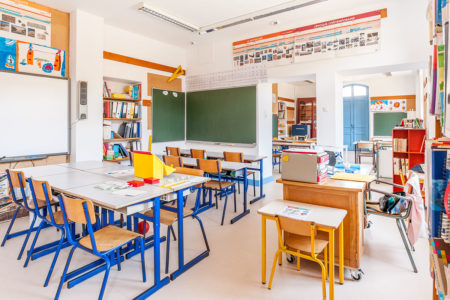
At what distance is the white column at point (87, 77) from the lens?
452 cm

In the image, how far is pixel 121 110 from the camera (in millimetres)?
5277

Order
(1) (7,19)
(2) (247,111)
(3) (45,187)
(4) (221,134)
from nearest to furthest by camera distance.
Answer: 1. (3) (45,187)
2. (1) (7,19)
3. (2) (247,111)
4. (4) (221,134)

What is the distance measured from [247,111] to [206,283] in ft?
14.1

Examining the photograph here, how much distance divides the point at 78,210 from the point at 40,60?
354 cm

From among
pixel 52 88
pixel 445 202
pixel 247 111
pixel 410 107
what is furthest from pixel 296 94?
pixel 445 202

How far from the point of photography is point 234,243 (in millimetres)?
3010

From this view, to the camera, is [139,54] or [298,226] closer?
[298,226]

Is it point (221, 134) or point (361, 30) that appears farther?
point (221, 134)

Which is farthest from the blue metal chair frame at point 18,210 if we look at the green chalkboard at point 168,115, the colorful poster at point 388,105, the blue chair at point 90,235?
the colorful poster at point 388,105

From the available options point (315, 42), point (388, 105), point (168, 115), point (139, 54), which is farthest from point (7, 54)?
point (388, 105)

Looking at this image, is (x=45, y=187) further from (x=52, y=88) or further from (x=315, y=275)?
(x=52, y=88)

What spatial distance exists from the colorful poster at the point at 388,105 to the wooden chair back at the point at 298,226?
1006 centimetres

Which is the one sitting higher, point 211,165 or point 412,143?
point 412,143

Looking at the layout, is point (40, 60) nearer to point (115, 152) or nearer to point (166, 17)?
point (115, 152)
